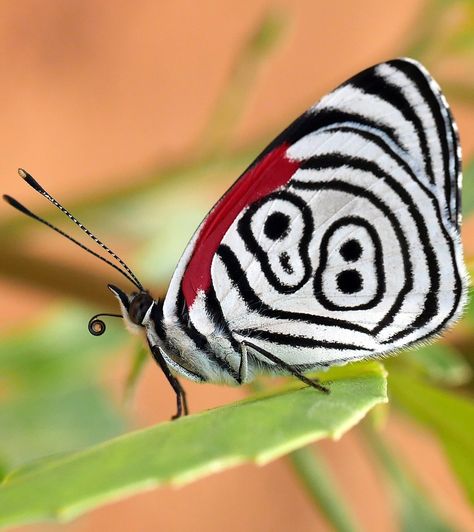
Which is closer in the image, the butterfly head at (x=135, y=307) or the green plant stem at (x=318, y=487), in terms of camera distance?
the butterfly head at (x=135, y=307)

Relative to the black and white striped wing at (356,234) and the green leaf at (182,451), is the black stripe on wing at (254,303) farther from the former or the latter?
the green leaf at (182,451)

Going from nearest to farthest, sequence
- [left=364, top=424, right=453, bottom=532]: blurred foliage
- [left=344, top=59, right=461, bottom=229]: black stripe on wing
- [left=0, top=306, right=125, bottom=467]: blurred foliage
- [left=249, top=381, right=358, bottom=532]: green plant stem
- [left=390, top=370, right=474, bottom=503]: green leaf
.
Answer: [left=344, top=59, right=461, bottom=229]: black stripe on wing
[left=390, top=370, right=474, bottom=503]: green leaf
[left=249, top=381, right=358, bottom=532]: green plant stem
[left=364, top=424, right=453, bottom=532]: blurred foliage
[left=0, top=306, right=125, bottom=467]: blurred foliage

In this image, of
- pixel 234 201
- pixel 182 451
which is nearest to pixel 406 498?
pixel 234 201

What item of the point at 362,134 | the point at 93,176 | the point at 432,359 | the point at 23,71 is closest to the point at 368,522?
the point at 93,176

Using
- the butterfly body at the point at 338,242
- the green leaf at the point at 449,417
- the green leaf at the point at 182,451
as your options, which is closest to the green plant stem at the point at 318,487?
the green leaf at the point at 449,417

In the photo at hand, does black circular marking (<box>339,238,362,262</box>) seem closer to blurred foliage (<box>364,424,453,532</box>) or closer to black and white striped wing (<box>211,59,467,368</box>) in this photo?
black and white striped wing (<box>211,59,467,368</box>)

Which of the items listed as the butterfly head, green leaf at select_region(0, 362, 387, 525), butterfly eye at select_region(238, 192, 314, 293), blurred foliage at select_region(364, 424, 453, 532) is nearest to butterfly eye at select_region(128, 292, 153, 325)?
the butterfly head

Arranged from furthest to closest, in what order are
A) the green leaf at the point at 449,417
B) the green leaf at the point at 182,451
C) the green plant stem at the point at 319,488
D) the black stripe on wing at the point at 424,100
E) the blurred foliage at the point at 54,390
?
the blurred foliage at the point at 54,390, the green plant stem at the point at 319,488, the green leaf at the point at 449,417, the black stripe on wing at the point at 424,100, the green leaf at the point at 182,451

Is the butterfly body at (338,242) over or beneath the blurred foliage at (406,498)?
over
